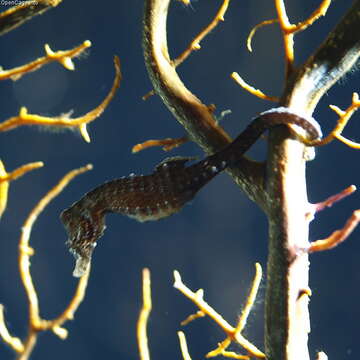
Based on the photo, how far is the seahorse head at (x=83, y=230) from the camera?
6.97 feet

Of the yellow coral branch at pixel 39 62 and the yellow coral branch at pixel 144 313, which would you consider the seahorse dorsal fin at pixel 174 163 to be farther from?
the yellow coral branch at pixel 144 313

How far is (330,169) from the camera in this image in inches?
297

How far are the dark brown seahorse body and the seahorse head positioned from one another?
3 centimetres

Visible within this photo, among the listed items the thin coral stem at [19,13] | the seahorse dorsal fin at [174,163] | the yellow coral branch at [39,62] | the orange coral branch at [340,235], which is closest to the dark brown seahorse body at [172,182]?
the seahorse dorsal fin at [174,163]

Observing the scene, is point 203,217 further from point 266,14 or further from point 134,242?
point 266,14

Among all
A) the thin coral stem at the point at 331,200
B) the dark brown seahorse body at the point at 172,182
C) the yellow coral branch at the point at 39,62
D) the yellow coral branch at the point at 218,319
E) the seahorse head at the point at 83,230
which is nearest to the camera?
the yellow coral branch at the point at 39,62

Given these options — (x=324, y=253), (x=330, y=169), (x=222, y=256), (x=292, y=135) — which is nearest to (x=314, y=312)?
(x=324, y=253)

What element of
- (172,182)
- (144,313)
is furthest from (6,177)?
(172,182)

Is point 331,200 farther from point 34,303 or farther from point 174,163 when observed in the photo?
point 34,303

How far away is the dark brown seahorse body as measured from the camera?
1.85m

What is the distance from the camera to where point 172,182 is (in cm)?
192

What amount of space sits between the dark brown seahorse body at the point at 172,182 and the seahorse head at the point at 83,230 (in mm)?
35

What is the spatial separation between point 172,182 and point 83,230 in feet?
1.76

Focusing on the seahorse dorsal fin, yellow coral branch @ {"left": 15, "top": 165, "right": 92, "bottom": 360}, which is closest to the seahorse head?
the seahorse dorsal fin
